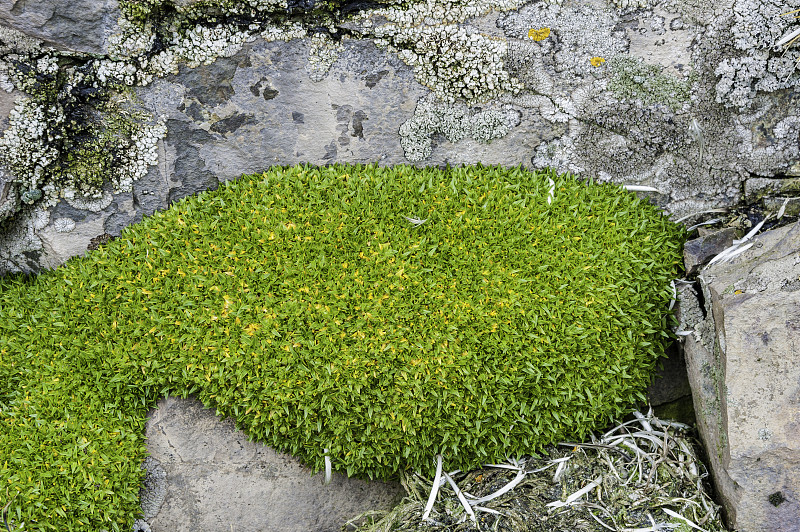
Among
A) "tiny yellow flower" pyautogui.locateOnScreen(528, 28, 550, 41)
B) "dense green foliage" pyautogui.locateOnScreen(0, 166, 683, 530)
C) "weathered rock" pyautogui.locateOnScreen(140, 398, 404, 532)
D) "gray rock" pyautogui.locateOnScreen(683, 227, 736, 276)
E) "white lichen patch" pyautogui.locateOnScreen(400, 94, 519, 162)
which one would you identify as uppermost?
"tiny yellow flower" pyautogui.locateOnScreen(528, 28, 550, 41)

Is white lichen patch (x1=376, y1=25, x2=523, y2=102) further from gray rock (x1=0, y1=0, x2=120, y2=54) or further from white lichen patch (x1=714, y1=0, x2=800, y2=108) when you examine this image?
gray rock (x1=0, y1=0, x2=120, y2=54)

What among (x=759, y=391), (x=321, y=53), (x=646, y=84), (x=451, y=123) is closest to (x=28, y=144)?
(x=321, y=53)

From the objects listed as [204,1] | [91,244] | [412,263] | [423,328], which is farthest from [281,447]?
[204,1]

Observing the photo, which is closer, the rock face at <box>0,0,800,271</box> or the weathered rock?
the weathered rock

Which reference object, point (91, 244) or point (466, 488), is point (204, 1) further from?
point (466, 488)

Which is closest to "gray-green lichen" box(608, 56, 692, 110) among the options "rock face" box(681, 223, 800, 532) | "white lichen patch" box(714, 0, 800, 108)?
"white lichen patch" box(714, 0, 800, 108)
